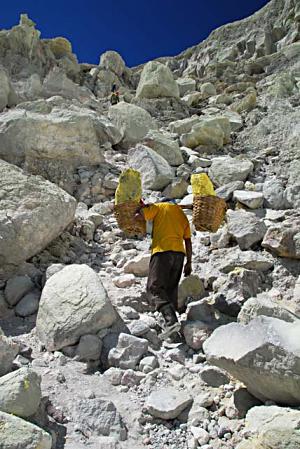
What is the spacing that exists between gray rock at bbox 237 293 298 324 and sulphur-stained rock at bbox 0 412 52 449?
1.86 meters

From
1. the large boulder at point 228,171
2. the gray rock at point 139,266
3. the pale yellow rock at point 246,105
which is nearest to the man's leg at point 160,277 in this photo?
the gray rock at point 139,266

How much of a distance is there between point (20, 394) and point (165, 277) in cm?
195

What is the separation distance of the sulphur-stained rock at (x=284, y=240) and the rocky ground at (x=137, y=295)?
0.6 inches

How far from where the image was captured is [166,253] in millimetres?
4035

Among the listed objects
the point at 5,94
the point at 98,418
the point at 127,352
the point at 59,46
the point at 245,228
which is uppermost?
the point at 59,46

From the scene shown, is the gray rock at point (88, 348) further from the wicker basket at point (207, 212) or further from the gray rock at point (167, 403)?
the wicker basket at point (207, 212)

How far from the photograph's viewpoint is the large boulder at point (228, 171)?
22.7 ft

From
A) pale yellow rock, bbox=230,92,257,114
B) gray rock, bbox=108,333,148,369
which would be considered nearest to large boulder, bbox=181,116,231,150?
pale yellow rock, bbox=230,92,257,114

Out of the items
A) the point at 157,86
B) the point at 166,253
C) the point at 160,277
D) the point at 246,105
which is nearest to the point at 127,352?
the point at 160,277

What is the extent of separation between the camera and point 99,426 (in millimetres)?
2564

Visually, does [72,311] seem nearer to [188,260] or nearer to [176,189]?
[188,260]

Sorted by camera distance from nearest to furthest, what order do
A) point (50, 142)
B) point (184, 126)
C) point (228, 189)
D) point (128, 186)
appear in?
point (128, 186) < point (228, 189) < point (50, 142) < point (184, 126)

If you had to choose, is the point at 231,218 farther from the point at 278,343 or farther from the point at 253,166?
the point at 278,343

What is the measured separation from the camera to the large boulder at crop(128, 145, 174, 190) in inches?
274
